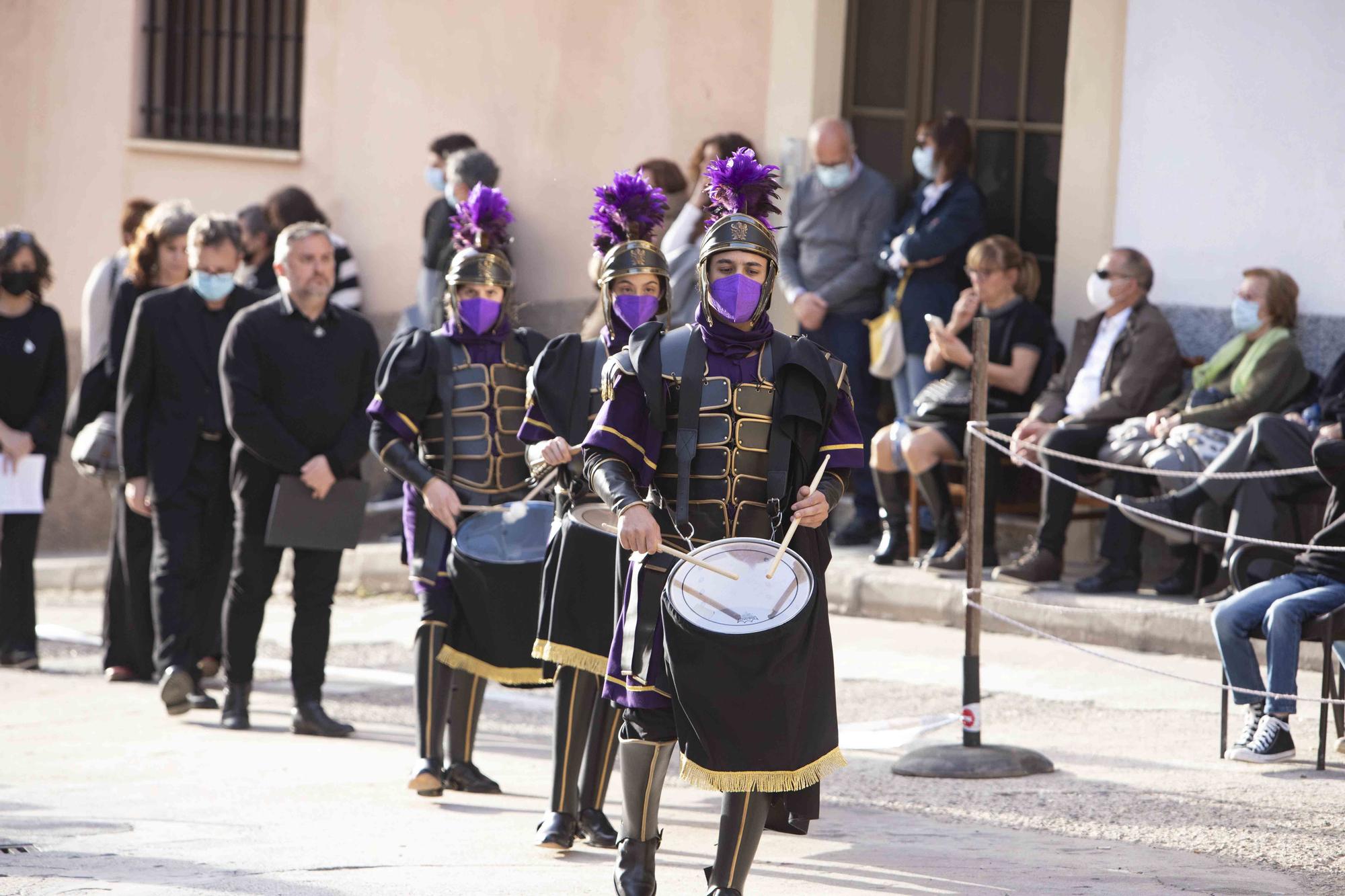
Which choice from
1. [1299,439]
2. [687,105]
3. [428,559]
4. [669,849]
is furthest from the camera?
[687,105]

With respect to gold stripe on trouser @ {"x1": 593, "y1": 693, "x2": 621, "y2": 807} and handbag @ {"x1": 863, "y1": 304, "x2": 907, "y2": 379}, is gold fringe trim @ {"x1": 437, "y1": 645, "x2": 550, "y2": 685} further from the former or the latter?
handbag @ {"x1": 863, "y1": 304, "x2": 907, "y2": 379}

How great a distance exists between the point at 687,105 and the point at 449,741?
6639mm

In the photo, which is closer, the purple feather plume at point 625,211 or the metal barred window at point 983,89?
the purple feather plume at point 625,211

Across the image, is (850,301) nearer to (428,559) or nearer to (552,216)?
(552,216)

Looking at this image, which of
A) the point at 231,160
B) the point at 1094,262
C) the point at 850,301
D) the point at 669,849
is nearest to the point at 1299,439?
the point at 1094,262

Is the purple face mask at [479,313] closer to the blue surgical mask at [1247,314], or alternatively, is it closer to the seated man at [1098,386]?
the seated man at [1098,386]

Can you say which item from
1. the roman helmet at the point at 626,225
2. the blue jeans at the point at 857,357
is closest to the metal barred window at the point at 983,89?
the blue jeans at the point at 857,357

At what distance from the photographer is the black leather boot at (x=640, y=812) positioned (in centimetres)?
529

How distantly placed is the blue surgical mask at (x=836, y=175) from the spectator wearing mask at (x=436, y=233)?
8.24ft

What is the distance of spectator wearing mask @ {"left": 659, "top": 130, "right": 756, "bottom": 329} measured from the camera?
434 inches

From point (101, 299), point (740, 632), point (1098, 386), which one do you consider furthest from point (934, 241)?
point (740, 632)

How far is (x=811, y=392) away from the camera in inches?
211

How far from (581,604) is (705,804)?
3.82 ft

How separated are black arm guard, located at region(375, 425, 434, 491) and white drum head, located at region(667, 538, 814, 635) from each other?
1.98 meters
